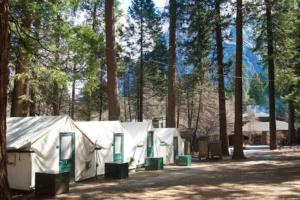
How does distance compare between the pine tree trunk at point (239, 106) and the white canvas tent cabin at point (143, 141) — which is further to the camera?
the pine tree trunk at point (239, 106)

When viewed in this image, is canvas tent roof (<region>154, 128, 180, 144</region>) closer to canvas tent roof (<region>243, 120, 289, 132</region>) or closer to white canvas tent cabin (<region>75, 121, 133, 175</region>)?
white canvas tent cabin (<region>75, 121, 133, 175</region>)

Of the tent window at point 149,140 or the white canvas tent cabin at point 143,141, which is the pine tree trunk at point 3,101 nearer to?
the white canvas tent cabin at point 143,141

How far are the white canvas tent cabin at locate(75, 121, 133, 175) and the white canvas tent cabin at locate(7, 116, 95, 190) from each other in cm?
66

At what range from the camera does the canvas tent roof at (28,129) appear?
9953mm

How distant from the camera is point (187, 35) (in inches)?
941

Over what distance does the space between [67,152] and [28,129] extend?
1.50 m

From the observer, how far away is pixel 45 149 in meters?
10.3

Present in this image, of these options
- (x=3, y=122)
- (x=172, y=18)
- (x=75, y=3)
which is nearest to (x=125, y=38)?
(x=172, y=18)

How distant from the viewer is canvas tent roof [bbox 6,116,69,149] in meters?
9.95

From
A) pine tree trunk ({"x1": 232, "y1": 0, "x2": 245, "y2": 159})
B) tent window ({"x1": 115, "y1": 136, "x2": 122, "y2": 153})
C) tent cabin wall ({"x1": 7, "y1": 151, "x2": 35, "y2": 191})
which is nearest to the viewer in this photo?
tent cabin wall ({"x1": 7, "y1": 151, "x2": 35, "y2": 191})

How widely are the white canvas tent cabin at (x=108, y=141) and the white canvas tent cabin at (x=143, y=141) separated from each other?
2.37 feet

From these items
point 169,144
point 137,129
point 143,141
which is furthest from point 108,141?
point 169,144

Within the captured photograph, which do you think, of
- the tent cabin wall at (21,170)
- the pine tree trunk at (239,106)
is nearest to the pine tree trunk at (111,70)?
the tent cabin wall at (21,170)

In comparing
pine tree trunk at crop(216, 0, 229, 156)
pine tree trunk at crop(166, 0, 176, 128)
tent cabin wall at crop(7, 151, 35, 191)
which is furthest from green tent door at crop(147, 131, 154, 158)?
tent cabin wall at crop(7, 151, 35, 191)
